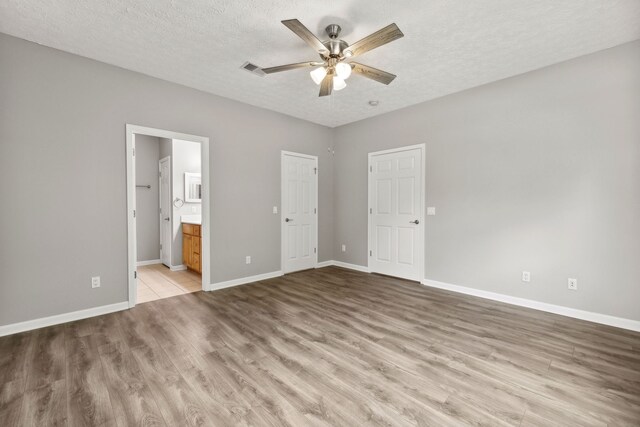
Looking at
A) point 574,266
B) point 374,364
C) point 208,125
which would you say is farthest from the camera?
point 208,125

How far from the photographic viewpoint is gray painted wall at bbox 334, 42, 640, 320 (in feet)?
9.66

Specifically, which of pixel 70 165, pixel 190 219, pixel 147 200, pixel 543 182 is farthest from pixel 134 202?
pixel 543 182

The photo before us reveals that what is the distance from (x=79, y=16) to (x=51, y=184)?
1647 mm

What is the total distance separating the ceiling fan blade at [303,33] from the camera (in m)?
2.08

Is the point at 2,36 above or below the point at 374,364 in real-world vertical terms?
above

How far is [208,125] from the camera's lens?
413 centimetres

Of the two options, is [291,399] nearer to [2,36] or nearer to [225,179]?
[225,179]

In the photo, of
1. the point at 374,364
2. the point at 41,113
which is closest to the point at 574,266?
the point at 374,364

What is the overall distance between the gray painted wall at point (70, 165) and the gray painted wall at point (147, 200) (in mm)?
2724

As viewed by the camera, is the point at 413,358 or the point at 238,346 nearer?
the point at 413,358

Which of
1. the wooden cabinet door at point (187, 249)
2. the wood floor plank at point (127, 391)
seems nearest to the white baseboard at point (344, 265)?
the wooden cabinet door at point (187, 249)

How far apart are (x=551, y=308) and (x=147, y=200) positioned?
703 centimetres

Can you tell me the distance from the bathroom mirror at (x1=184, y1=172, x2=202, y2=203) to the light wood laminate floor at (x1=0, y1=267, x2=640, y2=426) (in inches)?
106

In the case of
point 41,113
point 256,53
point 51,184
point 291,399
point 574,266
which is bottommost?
point 291,399
